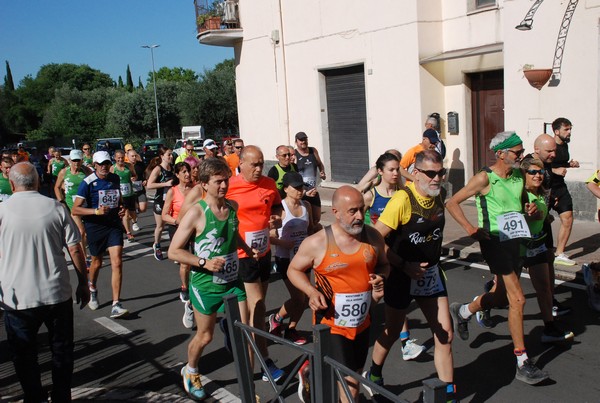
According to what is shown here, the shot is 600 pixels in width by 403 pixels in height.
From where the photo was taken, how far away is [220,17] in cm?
2195

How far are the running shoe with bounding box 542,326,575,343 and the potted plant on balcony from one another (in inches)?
713

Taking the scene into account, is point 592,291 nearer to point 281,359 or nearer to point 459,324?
point 459,324

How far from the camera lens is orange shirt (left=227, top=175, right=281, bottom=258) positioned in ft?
19.0

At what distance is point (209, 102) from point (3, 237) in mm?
48909

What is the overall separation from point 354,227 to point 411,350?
7.72 ft

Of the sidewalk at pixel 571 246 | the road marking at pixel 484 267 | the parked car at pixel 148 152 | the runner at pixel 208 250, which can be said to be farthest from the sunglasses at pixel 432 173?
the parked car at pixel 148 152

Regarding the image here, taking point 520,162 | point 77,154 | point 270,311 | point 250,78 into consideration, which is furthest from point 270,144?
point 520,162

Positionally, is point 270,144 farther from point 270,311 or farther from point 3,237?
point 3,237

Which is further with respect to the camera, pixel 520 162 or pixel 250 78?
pixel 250 78

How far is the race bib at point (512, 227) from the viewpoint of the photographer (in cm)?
532

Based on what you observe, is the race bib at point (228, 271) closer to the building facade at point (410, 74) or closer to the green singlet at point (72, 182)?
the green singlet at point (72, 182)

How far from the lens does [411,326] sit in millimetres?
6637

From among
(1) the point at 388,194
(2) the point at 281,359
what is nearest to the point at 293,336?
(2) the point at 281,359

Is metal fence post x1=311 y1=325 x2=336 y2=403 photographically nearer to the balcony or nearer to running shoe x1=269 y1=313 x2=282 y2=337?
running shoe x1=269 y1=313 x2=282 y2=337
